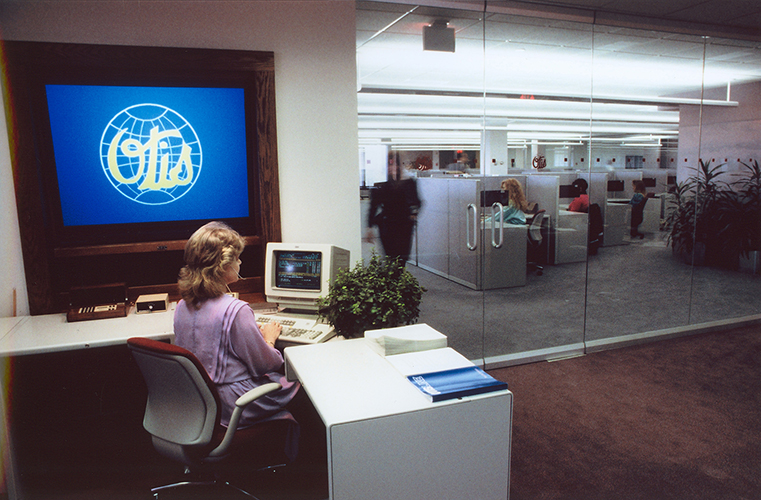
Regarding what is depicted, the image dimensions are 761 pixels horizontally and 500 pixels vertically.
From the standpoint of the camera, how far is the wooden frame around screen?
2.82m

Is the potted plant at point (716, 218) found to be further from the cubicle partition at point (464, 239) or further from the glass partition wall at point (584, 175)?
the cubicle partition at point (464, 239)

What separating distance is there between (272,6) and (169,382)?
250cm

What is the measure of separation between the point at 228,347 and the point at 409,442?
904 mm

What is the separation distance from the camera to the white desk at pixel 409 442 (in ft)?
5.35

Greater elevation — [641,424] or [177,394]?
[177,394]

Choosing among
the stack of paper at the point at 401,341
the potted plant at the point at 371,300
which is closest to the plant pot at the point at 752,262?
the potted plant at the point at 371,300

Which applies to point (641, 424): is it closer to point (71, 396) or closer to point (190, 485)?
point (190, 485)

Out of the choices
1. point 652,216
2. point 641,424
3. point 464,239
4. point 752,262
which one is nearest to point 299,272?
point 641,424

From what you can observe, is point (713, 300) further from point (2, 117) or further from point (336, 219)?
point (2, 117)

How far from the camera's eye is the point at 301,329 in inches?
110

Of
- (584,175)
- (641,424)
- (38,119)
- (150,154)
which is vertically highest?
(38,119)

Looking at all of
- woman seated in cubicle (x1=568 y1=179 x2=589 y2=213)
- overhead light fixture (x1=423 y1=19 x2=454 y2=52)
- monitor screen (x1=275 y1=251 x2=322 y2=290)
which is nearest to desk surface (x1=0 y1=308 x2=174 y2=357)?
monitor screen (x1=275 y1=251 x2=322 y2=290)

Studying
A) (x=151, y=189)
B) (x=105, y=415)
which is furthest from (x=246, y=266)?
(x=105, y=415)

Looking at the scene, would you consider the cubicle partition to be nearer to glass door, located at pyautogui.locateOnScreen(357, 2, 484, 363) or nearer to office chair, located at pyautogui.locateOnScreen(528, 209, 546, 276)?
glass door, located at pyautogui.locateOnScreen(357, 2, 484, 363)
